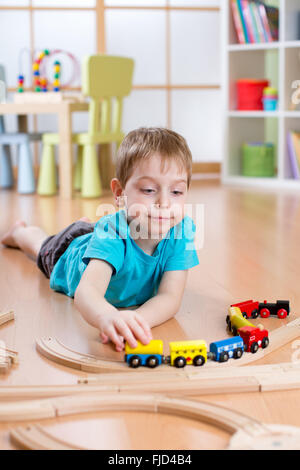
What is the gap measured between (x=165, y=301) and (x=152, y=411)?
362 mm

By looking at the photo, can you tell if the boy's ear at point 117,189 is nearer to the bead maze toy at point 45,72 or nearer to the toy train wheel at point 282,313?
the toy train wheel at point 282,313

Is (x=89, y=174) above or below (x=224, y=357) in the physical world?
above

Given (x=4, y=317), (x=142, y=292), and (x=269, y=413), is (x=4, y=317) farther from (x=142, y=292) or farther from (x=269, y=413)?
(x=269, y=413)

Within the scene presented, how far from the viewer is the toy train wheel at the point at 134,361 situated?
38.4 inches

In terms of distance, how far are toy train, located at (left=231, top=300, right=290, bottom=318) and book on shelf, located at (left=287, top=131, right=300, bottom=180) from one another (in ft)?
6.73

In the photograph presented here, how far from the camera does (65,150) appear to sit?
9.88 ft

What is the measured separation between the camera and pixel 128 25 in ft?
12.0

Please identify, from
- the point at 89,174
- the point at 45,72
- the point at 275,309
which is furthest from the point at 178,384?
the point at 45,72

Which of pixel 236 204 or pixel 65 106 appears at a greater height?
pixel 65 106

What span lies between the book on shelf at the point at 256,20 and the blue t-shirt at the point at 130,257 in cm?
227

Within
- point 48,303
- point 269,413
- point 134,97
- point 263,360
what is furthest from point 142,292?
point 134,97

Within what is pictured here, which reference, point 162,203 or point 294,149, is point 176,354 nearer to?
point 162,203

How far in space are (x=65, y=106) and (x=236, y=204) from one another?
90 cm

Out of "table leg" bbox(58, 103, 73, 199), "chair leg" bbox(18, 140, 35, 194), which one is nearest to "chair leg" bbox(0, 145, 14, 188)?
"chair leg" bbox(18, 140, 35, 194)
